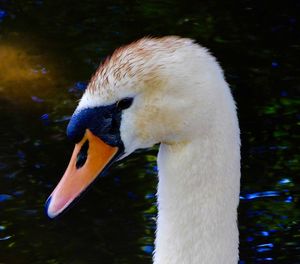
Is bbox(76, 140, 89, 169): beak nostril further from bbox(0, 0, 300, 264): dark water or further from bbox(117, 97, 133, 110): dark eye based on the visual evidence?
bbox(0, 0, 300, 264): dark water

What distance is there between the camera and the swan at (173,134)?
3.63 m

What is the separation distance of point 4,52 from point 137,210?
2.35 meters

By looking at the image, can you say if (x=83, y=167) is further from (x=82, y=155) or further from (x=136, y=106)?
(x=136, y=106)

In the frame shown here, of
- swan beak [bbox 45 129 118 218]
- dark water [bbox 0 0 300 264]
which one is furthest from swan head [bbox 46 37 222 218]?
dark water [bbox 0 0 300 264]

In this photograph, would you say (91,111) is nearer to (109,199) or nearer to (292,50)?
(109,199)

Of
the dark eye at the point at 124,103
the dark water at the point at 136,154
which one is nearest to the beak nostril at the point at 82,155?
the dark eye at the point at 124,103

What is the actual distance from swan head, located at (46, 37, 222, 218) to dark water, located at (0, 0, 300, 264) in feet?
6.90

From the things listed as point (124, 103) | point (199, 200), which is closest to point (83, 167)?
point (124, 103)

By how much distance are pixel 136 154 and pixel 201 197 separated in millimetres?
2933

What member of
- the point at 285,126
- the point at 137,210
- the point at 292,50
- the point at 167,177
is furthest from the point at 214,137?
the point at 292,50

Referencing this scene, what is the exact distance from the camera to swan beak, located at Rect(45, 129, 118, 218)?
12.3ft

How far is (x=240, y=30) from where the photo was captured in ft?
27.0

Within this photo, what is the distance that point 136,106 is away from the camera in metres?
3.70

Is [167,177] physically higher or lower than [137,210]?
higher
